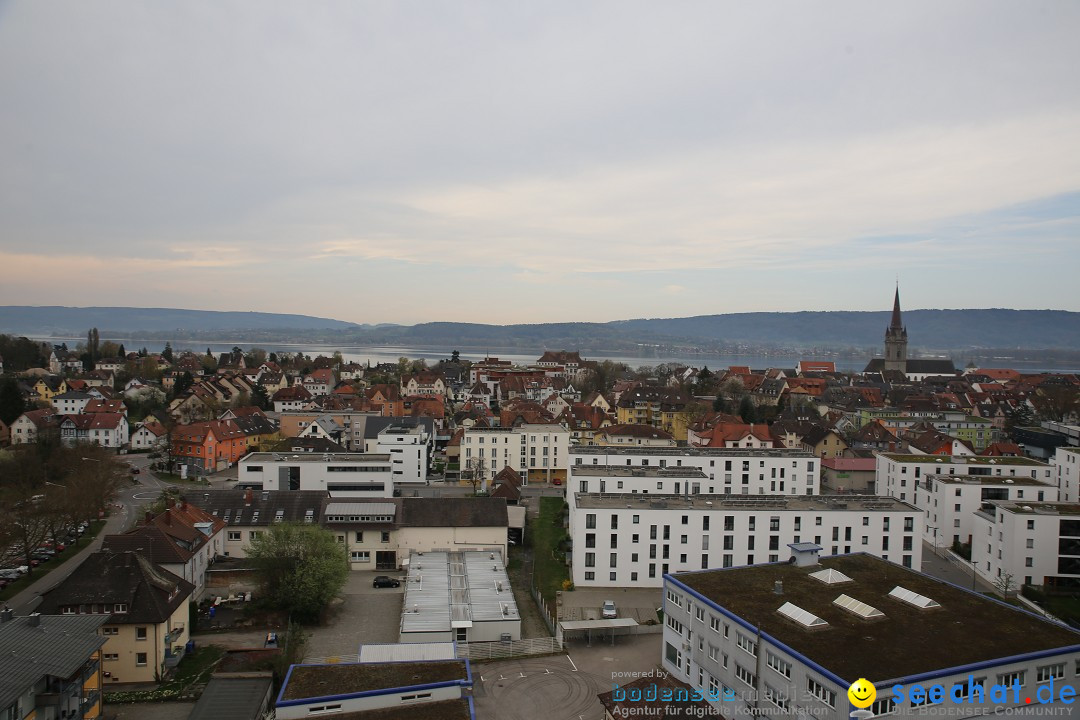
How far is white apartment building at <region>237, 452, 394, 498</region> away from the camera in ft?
94.4

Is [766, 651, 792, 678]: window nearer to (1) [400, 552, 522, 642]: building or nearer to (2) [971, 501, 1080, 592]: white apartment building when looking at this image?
(1) [400, 552, 522, 642]: building

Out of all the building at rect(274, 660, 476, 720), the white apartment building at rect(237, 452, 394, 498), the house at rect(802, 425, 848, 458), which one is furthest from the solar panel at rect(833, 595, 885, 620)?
the house at rect(802, 425, 848, 458)

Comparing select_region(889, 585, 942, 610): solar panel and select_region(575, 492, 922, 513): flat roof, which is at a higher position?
select_region(575, 492, 922, 513): flat roof

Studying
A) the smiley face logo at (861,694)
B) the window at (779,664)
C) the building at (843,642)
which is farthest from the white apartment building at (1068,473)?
the smiley face logo at (861,694)

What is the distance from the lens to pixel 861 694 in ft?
36.9

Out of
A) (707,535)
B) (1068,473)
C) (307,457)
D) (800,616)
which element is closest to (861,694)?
(800,616)

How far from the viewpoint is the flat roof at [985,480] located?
27278mm

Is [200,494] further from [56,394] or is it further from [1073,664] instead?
[56,394]

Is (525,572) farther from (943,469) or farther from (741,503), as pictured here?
(943,469)

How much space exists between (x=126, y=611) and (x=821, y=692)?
14.2 meters

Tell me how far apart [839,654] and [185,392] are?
180ft

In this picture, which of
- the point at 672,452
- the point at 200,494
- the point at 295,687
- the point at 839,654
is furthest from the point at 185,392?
the point at 839,654

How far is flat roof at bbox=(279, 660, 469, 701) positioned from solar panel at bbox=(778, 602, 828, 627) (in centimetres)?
637

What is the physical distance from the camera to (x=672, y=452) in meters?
30.3
